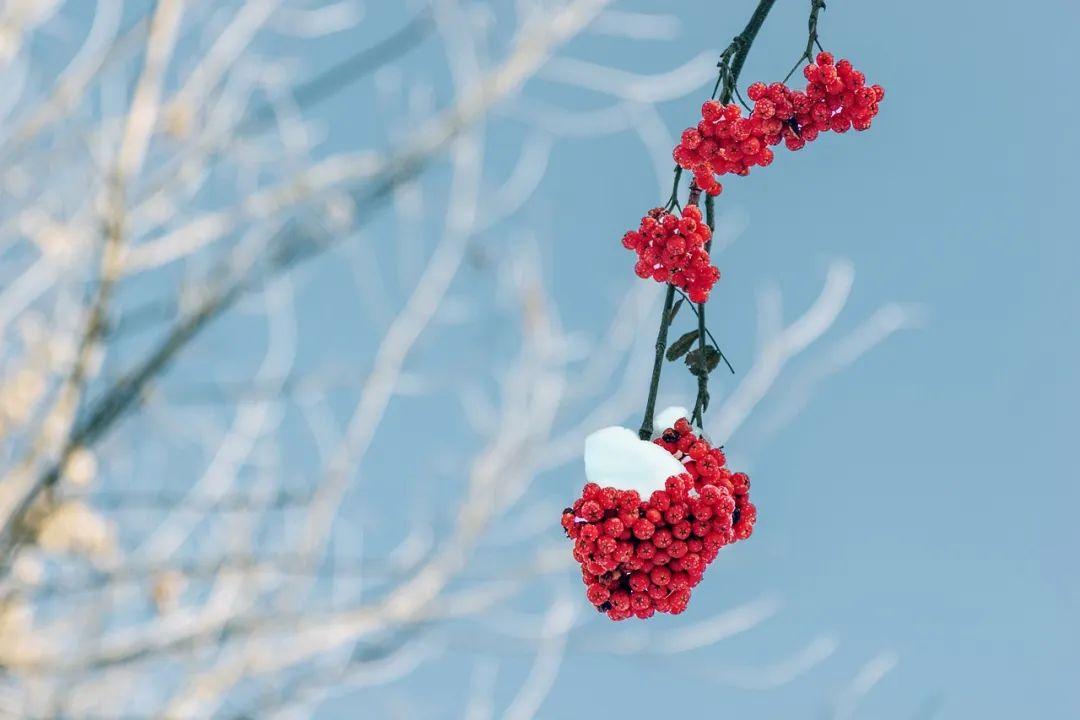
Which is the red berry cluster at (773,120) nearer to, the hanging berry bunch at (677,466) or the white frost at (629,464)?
the hanging berry bunch at (677,466)

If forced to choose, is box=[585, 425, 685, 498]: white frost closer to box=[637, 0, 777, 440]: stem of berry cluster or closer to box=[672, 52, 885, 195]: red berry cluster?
box=[637, 0, 777, 440]: stem of berry cluster

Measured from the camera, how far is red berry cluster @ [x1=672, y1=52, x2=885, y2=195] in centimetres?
141

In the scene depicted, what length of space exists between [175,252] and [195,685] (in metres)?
1.84

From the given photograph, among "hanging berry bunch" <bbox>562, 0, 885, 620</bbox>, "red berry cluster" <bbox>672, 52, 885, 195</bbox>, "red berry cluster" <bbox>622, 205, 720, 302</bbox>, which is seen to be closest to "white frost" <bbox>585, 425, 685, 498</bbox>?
"hanging berry bunch" <bbox>562, 0, 885, 620</bbox>

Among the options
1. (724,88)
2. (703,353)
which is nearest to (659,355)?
(703,353)

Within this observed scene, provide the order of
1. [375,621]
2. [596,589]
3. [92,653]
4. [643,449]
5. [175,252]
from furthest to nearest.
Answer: [375,621] → [175,252] → [92,653] → [596,589] → [643,449]

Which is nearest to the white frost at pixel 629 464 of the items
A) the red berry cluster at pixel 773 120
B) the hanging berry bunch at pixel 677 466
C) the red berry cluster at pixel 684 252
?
the hanging berry bunch at pixel 677 466

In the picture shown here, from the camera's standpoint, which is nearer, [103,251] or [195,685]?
[103,251]

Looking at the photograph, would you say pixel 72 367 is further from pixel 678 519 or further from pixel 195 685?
pixel 678 519

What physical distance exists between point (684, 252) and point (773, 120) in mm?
314

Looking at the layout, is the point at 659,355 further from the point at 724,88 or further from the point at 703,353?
the point at 724,88

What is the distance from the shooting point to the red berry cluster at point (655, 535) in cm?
138

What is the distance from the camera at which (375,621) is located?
4262 mm

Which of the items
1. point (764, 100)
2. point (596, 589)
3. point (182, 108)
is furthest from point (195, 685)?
point (764, 100)
